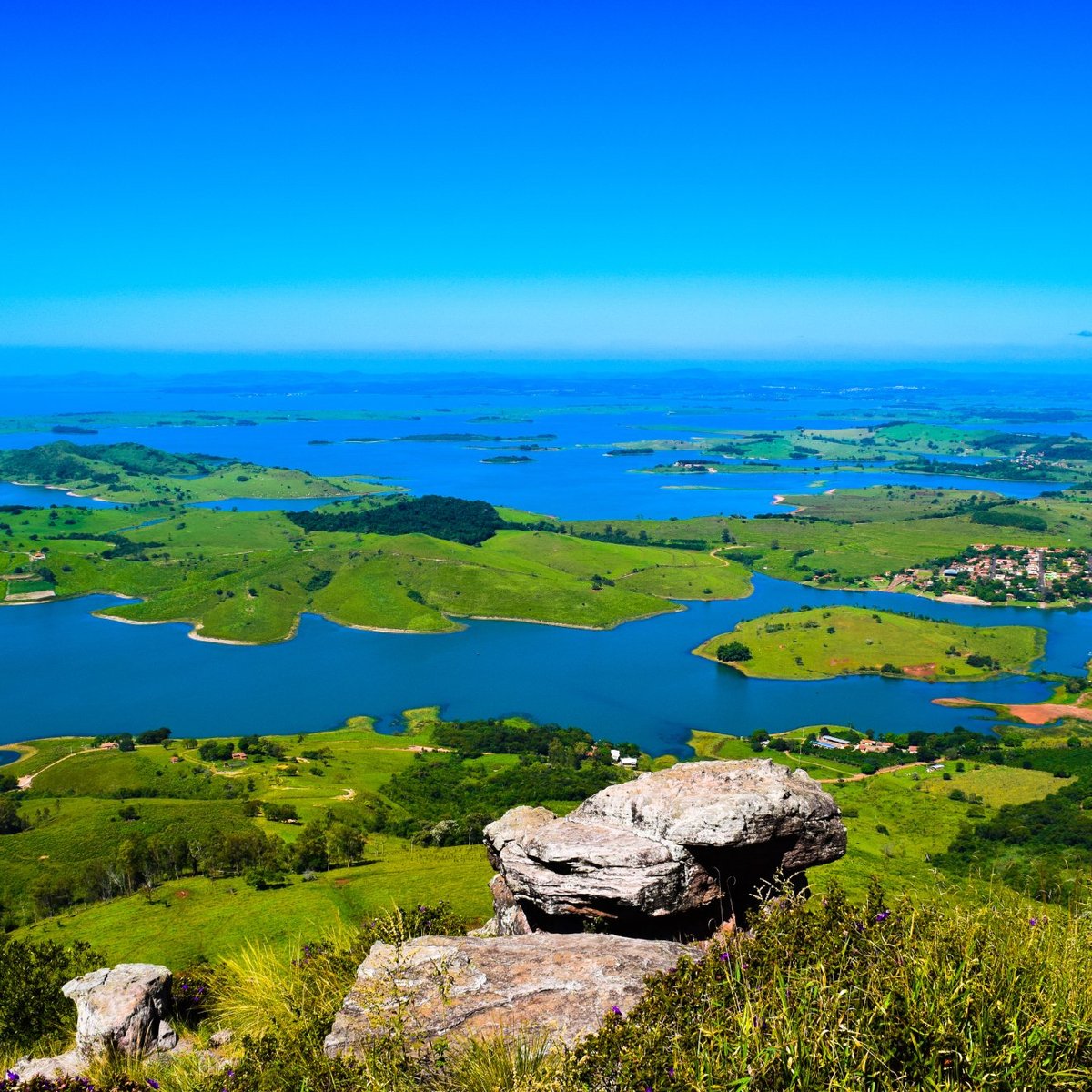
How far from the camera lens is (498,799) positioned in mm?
51344

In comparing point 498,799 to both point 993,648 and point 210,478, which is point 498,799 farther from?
point 210,478

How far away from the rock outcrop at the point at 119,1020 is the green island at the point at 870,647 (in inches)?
2680

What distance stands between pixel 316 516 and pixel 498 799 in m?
104

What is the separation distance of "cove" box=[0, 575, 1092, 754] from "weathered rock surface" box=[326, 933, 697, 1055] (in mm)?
53039

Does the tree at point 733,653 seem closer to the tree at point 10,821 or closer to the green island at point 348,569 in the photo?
the green island at point 348,569

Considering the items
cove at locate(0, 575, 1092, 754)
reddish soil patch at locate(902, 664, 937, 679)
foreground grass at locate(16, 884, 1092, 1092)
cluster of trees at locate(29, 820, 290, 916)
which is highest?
foreground grass at locate(16, 884, 1092, 1092)

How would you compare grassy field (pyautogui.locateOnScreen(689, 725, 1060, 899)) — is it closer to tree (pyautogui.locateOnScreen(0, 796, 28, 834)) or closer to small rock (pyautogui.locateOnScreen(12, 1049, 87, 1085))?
small rock (pyautogui.locateOnScreen(12, 1049, 87, 1085))

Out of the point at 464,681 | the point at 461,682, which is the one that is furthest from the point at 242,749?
the point at 464,681

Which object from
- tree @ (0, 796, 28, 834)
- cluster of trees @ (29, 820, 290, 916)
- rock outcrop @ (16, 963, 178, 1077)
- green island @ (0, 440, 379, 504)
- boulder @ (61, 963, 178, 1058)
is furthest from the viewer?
green island @ (0, 440, 379, 504)

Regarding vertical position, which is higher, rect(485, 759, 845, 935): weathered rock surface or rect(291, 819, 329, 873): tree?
rect(485, 759, 845, 935): weathered rock surface

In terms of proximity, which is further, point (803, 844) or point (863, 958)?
point (803, 844)

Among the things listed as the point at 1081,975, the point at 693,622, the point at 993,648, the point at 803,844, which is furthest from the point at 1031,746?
the point at 1081,975

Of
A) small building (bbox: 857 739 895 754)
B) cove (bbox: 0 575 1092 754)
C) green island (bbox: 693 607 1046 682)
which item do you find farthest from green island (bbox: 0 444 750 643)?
small building (bbox: 857 739 895 754)

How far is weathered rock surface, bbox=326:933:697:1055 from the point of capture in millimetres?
9664
